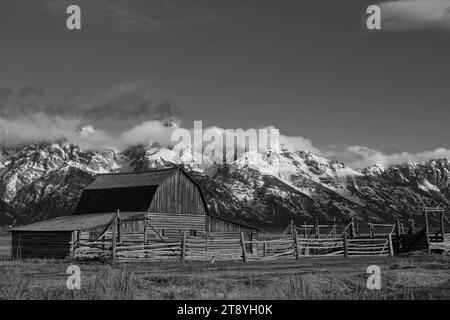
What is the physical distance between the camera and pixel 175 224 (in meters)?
52.3

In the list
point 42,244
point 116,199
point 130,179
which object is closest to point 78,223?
point 42,244

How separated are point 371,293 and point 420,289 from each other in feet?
8.47

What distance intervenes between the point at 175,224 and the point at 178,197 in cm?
277

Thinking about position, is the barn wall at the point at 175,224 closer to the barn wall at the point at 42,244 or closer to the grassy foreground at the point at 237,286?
the barn wall at the point at 42,244

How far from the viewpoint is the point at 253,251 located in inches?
2207

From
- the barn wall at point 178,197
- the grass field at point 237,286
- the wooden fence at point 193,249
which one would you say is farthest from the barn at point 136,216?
the grass field at point 237,286

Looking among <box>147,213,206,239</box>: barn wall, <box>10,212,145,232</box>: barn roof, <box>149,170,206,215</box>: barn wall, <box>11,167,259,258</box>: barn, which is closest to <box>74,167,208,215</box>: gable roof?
<box>11,167,259,258</box>: barn

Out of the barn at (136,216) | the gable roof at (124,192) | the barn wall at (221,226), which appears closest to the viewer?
the barn at (136,216)

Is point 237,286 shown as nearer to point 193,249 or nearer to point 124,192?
point 193,249

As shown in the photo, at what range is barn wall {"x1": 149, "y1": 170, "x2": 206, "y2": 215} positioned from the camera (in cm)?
5212

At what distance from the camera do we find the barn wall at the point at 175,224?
50.0m

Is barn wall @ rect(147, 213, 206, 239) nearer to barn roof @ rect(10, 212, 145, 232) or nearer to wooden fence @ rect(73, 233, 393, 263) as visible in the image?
barn roof @ rect(10, 212, 145, 232)
